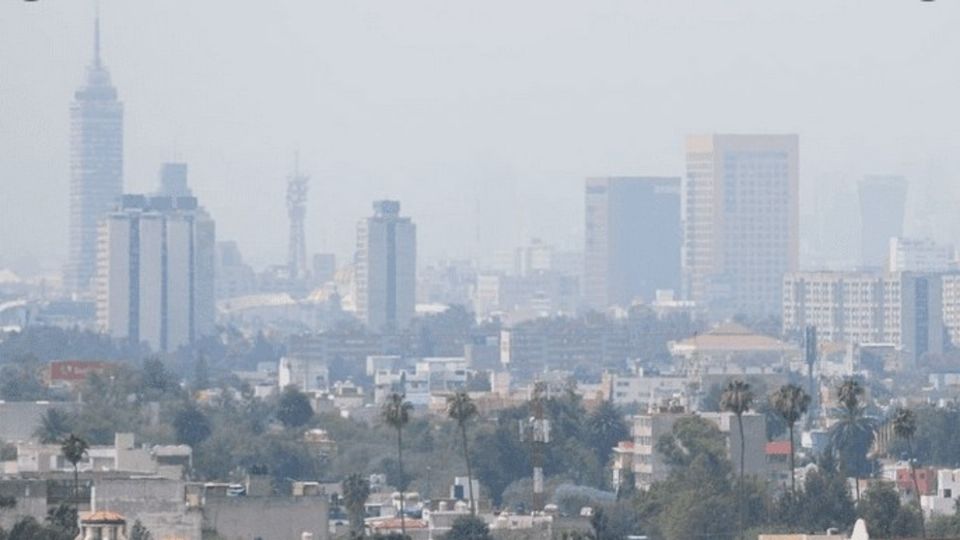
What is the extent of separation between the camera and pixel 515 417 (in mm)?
152000

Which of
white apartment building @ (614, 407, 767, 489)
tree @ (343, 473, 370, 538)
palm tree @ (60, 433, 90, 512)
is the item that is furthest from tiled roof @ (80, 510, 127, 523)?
white apartment building @ (614, 407, 767, 489)

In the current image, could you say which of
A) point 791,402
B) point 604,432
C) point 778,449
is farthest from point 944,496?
point 604,432

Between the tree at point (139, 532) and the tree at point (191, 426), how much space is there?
5536 cm

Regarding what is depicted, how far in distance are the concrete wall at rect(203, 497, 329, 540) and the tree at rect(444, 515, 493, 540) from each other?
362cm

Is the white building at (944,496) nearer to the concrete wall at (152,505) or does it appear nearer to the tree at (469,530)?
the tree at (469,530)

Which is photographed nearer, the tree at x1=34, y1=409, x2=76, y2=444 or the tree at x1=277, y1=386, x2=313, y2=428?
the tree at x1=34, y1=409, x2=76, y2=444

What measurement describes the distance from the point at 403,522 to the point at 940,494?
2603cm

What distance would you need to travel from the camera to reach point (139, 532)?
8812cm

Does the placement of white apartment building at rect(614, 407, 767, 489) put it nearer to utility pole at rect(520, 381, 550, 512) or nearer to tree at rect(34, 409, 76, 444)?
utility pole at rect(520, 381, 550, 512)

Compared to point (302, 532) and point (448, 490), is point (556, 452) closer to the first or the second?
point (448, 490)

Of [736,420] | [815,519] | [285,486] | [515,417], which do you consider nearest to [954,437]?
[515,417]

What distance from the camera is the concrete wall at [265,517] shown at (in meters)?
97.1

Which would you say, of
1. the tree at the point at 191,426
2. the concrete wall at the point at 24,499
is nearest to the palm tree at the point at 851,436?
the tree at the point at 191,426

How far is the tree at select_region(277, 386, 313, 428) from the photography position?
165 meters
